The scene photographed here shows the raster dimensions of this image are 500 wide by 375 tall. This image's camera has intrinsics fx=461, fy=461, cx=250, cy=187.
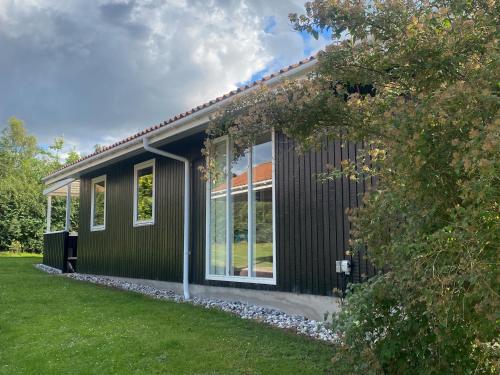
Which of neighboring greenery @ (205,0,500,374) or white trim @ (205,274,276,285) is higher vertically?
neighboring greenery @ (205,0,500,374)

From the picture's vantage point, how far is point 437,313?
1.91 metres

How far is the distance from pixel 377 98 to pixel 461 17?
667 millimetres

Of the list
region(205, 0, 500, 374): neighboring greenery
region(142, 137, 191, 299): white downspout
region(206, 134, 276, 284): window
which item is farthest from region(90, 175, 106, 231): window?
region(205, 0, 500, 374): neighboring greenery

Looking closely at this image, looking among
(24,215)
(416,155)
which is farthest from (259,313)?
(24,215)

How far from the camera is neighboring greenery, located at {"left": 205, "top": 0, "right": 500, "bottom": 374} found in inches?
70.9

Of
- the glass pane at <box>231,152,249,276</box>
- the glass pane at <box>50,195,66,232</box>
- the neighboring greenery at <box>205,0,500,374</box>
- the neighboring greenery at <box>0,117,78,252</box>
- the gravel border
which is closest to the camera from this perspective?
the neighboring greenery at <box>205,0,500,374</box>

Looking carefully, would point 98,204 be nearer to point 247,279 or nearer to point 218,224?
point 218,224

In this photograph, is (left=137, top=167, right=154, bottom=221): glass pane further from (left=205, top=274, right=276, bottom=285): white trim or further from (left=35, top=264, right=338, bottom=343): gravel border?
(left=205, top=274, right=276, bottom=285): white trim

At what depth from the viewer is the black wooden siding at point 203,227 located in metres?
5.64

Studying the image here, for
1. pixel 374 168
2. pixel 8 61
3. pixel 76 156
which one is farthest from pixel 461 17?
pixel 76 156

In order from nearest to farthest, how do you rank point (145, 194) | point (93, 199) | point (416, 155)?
point (416, 155) < point (145, 194) < point (93, 199)

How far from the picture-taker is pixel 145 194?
33.3 feet

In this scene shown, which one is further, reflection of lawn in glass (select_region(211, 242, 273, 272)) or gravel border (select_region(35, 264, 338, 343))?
reflection of lawn in glass (select_region(211, 242, 273, 272))

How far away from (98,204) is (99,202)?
8 centimetres
